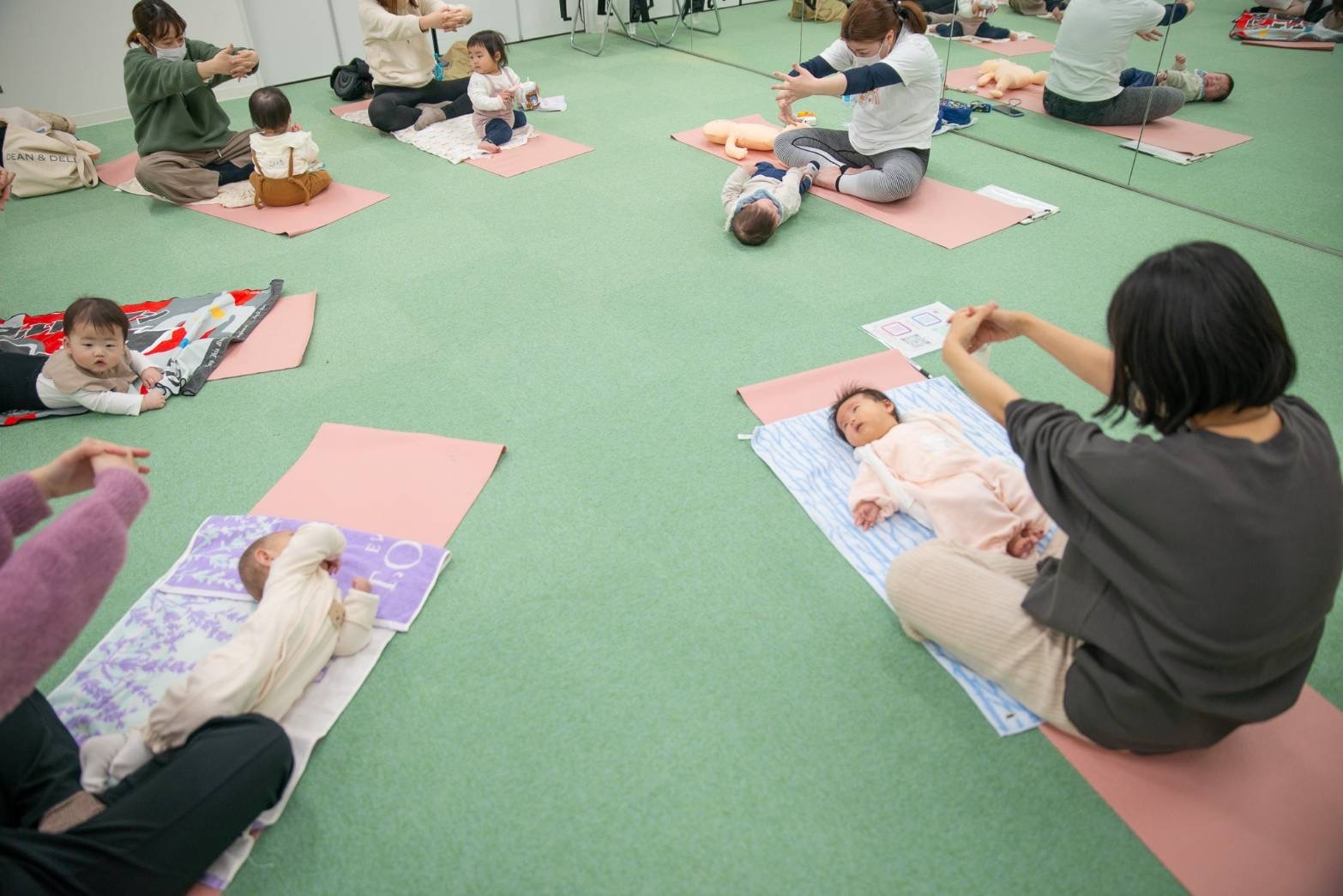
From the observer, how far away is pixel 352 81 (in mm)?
5098

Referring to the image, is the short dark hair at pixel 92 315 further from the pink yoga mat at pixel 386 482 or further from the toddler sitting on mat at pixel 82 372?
the pink yoga mat at pixel 386 482

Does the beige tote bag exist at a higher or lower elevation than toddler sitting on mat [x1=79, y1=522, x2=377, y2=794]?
higher

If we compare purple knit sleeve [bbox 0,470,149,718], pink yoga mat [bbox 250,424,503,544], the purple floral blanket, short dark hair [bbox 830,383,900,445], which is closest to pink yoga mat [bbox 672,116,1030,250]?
short dark hair [bbox 830,383,900,445]

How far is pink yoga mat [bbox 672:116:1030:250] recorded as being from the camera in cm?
319

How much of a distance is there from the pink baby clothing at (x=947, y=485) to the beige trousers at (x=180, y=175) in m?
3.59

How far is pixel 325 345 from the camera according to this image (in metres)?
2.67

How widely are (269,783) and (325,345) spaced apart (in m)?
1.76

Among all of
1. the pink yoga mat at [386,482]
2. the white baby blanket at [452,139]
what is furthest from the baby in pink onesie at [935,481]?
the white baby blanket at [452,139]

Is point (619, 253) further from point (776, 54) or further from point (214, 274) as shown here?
point (776, 54)

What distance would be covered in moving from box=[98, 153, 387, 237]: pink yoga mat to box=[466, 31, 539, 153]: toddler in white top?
2.73 ft

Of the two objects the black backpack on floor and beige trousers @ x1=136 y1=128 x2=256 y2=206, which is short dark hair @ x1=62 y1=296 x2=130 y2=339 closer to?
beige trousers @ x1=136 y1=128 x2=256 y2=206

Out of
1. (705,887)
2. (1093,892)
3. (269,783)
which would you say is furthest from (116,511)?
(1093,892)

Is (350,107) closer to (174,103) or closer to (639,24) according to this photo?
(174,103)

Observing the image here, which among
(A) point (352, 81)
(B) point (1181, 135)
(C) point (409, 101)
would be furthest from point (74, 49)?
(B) point (1181, 135)
